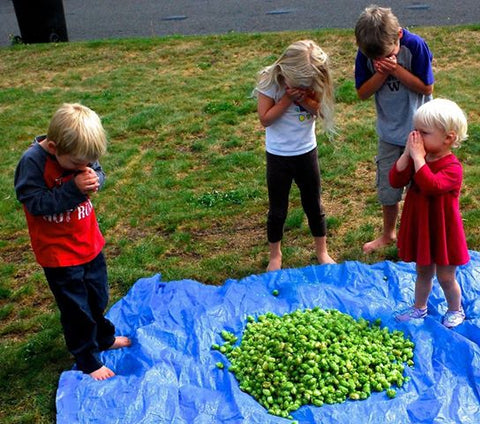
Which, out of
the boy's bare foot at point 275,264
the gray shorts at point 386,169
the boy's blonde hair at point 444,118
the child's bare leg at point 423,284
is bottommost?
the boy's bare foot at point 275,264

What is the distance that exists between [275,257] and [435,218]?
4.95ft

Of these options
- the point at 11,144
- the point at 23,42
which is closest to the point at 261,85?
the point at 11,144

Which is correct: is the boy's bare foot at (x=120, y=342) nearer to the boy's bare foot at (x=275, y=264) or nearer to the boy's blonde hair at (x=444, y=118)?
the boy's bare foot at (x=275, y=264)

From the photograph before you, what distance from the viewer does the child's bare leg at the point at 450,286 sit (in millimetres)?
3738

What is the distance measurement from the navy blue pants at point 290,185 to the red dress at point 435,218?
820 millimetres

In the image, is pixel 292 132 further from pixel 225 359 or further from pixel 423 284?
pixel 225 359

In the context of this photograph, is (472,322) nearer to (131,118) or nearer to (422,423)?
(422,423)

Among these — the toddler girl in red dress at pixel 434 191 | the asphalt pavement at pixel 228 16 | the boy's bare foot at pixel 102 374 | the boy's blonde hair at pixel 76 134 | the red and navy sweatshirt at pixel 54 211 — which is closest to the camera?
the boy's blonde hair at pixel 76 134

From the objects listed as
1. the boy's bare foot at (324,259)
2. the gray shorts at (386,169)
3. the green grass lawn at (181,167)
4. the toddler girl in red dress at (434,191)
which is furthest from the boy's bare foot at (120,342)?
the gray shorts at (386,169)

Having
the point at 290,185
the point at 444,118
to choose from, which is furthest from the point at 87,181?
the point at 444,118

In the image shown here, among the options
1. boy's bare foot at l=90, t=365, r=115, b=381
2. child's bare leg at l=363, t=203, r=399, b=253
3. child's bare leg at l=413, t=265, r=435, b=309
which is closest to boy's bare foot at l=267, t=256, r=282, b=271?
child's bare leg at l=363, t=203, r=399, b=253

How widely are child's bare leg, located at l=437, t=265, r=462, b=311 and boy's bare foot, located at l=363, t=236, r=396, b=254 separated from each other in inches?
42.0

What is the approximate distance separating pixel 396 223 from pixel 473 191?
88 cm

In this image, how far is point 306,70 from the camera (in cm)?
403
